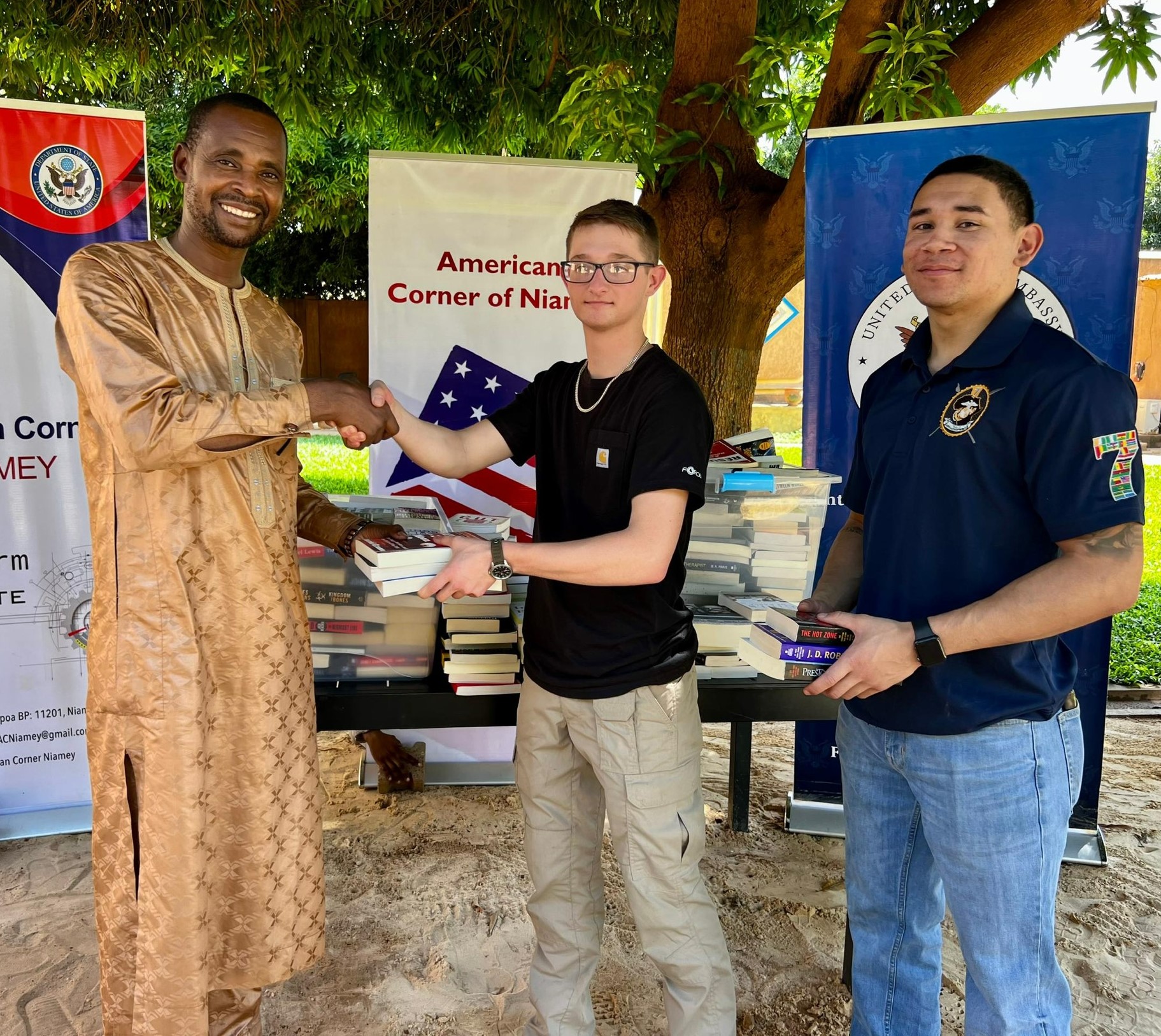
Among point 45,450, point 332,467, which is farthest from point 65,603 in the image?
point 332,467

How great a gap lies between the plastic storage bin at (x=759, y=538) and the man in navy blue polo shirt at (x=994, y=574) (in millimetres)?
1003

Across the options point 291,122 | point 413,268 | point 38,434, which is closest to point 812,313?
point 413,268

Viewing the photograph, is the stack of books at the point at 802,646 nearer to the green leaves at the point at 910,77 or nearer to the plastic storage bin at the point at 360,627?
the plastic storage bin at the point at 360,627

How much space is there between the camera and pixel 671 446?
2041 mm

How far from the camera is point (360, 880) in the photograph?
11.0 feet

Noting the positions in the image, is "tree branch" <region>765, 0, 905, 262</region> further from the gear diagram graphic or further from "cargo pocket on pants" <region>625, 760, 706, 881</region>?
the gear diagram graphic

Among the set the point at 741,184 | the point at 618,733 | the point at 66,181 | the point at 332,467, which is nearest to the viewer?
the point at 618,733

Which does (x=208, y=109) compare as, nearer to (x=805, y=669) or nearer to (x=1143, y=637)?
(x=805, y=669)

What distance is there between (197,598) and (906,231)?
109 inches

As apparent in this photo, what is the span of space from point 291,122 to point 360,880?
4680 millimetres

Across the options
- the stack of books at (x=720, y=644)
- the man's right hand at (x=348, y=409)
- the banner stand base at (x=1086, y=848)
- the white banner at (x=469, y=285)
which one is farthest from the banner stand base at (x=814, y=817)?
the man's right hand at (x=348, y=409)

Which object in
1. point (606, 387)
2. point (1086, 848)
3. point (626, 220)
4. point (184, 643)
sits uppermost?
point (626, 220)

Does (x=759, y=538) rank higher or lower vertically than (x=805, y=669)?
higher

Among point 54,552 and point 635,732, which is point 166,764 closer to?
point 635,732
